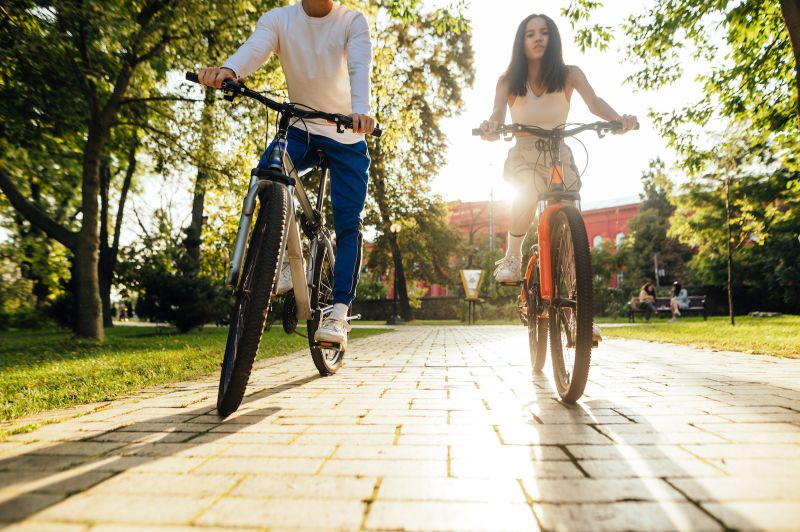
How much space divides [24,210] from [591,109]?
10.7 m

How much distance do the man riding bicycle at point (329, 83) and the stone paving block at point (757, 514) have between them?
2.15 metres

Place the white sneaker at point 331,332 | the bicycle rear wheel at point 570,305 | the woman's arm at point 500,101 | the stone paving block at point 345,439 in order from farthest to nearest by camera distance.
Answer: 1. the woman's arm at point 500,101
2. the white sneaker at point 331,332
3. the bicycle rear wheel at point 570,305
4. the stone paving block at point 345,439

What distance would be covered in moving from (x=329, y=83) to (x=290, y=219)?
3.50 feet

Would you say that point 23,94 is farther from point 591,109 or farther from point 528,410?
point 528,410

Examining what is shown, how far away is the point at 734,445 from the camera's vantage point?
1839 mm

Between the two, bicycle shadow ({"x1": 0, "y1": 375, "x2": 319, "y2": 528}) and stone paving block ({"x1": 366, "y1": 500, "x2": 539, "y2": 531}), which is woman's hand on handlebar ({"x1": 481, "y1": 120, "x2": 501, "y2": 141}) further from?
stone paving block ({"x1": 366, "y1": 500, "x2": 539, "y2": 531})

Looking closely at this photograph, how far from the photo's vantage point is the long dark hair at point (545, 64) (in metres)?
3.73

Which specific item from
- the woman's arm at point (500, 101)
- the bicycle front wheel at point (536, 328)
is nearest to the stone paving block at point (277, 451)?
the bicycle front wheel at point (536, 328)

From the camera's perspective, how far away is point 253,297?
234cm

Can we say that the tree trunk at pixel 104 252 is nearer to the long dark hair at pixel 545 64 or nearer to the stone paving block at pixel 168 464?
the long dark hair at pixel 545 64

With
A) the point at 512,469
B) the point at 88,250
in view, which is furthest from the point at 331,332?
the point at 88,250

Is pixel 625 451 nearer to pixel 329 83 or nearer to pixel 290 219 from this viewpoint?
pixel 290 219

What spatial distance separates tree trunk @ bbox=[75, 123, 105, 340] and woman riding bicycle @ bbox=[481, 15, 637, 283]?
8.40 metres

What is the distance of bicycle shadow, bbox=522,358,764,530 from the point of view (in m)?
1.22
